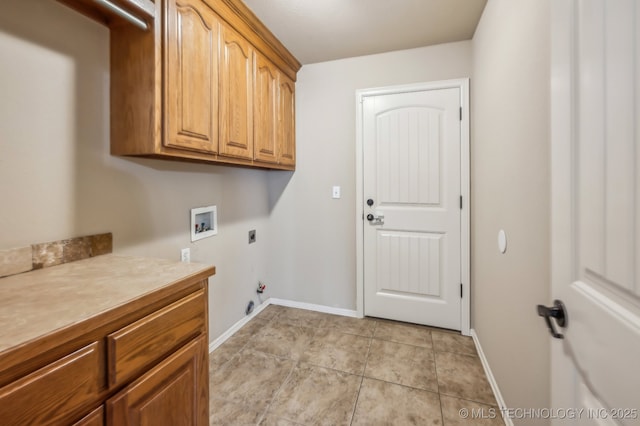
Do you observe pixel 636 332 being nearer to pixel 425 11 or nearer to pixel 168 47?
pixel 168 47

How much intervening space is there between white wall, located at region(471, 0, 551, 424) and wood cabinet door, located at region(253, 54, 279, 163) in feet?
4.89

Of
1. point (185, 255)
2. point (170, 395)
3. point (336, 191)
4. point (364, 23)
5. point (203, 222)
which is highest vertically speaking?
point (364, 23)

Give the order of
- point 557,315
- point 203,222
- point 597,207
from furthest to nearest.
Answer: point 203,222 → point 557,315 → point 597,207

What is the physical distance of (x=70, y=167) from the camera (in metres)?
1.18

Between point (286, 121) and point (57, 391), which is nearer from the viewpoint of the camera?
point (57, 391)

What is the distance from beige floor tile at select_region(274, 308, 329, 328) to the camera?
241 cm

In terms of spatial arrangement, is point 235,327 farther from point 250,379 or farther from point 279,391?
point 279,391

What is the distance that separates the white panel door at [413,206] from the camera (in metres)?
2.23

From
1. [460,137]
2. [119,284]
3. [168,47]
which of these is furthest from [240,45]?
[460,137]

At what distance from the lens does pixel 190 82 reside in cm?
138

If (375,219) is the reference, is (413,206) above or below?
above

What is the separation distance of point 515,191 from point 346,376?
1418 millimetres

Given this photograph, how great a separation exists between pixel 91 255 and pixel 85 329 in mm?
777

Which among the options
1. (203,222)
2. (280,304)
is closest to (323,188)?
(203,222)
